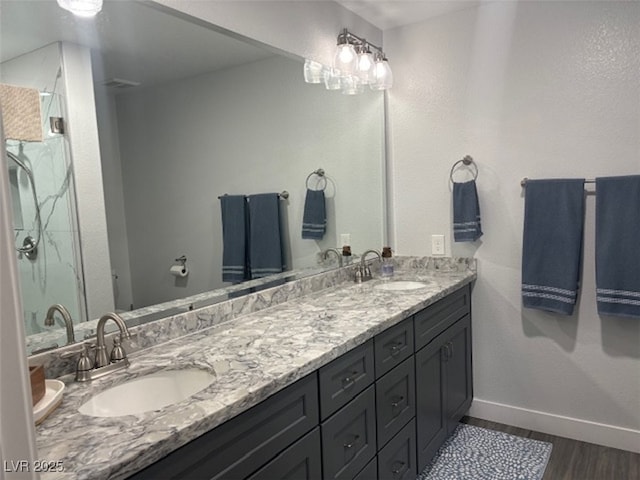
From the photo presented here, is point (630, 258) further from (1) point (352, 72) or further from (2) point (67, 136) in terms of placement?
(2) point (67, 136)

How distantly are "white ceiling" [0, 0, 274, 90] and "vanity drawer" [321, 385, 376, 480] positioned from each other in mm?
1364

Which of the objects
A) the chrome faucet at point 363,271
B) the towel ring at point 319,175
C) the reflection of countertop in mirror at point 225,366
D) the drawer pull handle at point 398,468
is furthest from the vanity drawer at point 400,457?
the towel ring at point 319,175

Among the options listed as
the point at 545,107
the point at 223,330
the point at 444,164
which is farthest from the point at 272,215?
the point at 545,107

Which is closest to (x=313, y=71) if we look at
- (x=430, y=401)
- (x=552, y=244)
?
(x=552, y=244)

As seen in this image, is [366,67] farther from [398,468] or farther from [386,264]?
[398,468]

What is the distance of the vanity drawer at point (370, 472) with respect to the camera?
151 centimetres

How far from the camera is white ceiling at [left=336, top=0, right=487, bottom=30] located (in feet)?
7.94

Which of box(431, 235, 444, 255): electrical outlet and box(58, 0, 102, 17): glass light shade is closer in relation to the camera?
box(58, 0, 102, 17): glass light shade

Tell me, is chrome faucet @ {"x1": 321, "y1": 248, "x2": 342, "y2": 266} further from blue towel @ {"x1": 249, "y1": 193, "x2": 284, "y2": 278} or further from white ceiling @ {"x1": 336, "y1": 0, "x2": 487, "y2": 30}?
white ceiling @ {"x1": 336, "y1": 0, "x2": 487, "y2": 30}

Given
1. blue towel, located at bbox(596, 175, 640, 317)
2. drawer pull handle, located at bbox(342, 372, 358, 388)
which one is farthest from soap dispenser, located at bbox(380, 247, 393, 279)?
drawer pull handle, located at bbox(342, 372, 358, 388)

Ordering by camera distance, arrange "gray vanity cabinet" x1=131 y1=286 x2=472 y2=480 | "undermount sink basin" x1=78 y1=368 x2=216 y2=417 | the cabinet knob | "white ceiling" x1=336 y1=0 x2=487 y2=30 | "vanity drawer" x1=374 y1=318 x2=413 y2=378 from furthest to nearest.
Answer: "white ceiling" x1=336 y1=0 x2=487 y2=30
the cabinet knob
"vanity drawer" x1=374 y1=318 x2=413 y2=378
"undermount sink basin" x1=78 y1=368 x2=216 y2=417
"gray vanity cabinet" x1=131 y1=286 x2=472 y2=480

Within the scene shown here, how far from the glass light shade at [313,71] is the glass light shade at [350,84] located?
164mm

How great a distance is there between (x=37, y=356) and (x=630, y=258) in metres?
2.46

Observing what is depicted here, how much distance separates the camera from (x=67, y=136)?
4.39 ft
